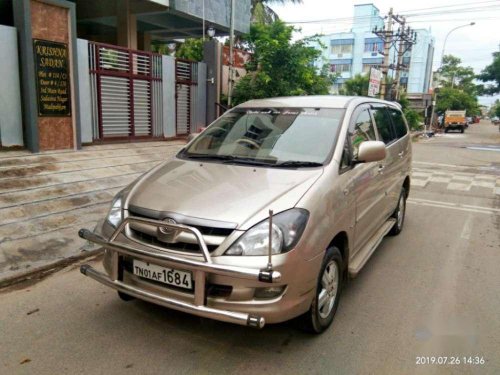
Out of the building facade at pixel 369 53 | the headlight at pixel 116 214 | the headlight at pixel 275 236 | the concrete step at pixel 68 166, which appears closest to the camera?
the headlight at pixel 275 236

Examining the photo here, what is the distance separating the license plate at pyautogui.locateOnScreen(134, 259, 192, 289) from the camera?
263 centimetres

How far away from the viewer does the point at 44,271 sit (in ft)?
13.7

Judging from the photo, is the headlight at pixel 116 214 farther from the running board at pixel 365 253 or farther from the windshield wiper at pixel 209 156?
the running board at pixel 365 253

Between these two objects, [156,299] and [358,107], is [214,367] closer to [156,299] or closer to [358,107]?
[156,299]

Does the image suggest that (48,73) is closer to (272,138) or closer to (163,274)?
(272,138)

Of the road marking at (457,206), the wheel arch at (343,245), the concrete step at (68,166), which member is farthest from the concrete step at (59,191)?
the road marking at (457,206)

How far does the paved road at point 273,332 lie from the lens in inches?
108

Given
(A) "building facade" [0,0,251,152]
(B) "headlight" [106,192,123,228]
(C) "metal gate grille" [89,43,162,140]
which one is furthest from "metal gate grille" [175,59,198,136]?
(B) "headlight" [106,192,123,228]

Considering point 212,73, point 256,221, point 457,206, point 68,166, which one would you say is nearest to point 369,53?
point 212,73

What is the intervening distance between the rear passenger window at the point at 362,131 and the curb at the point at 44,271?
119 inches

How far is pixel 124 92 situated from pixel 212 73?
3.00 m

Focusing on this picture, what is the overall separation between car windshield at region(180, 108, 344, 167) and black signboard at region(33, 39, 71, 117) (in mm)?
3944
